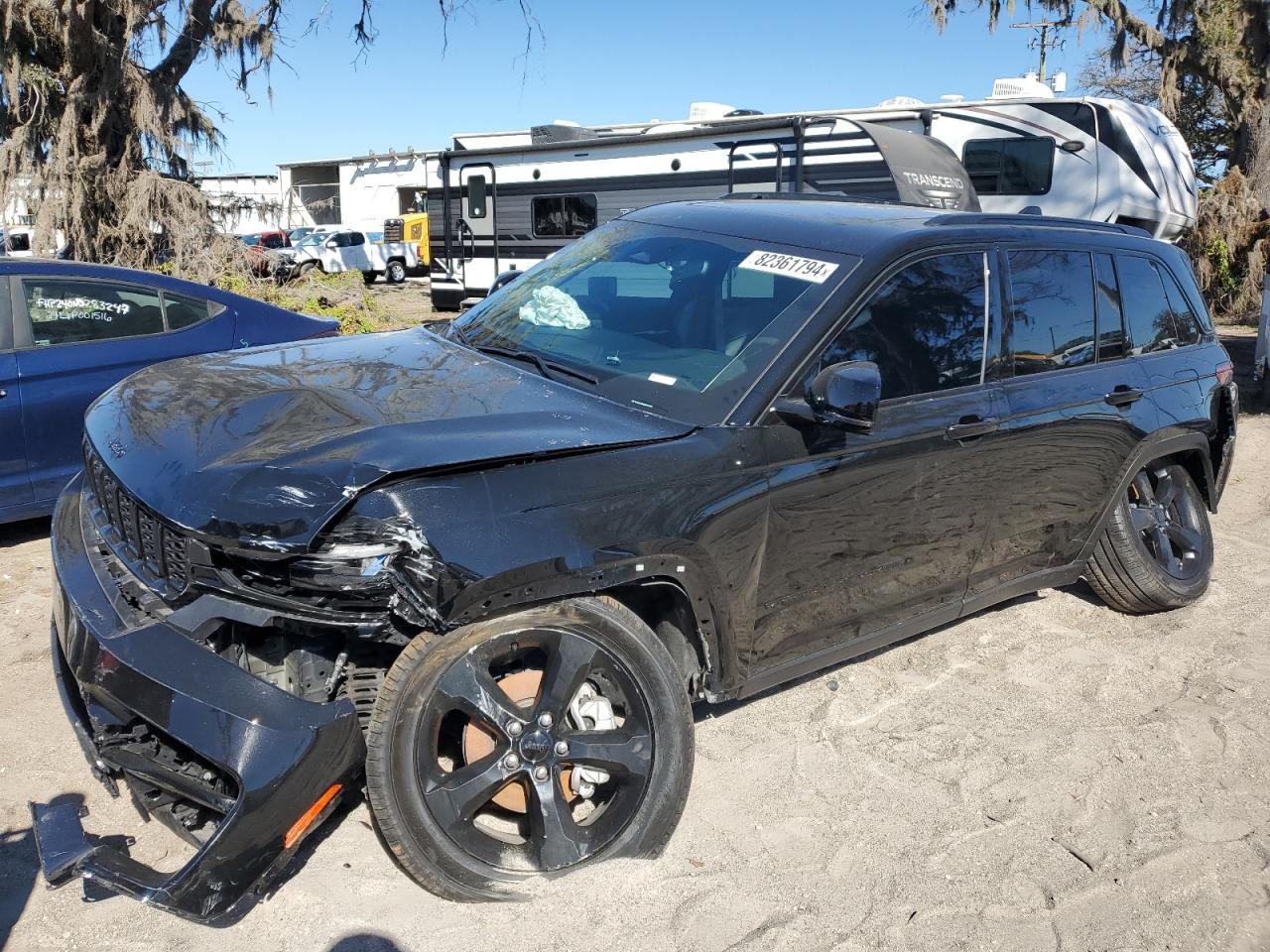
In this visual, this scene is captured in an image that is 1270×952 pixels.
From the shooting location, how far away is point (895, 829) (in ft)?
11.1

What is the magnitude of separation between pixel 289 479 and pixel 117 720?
0.79m

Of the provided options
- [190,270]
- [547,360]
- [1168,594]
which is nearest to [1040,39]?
[190,270]

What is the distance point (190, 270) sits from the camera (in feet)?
35.0

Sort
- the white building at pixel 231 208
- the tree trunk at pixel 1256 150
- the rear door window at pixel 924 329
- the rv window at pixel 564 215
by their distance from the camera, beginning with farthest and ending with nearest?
the tree trunk at pixel 1256 150 → the rv window at pixel 564 215 → the white building at pixel 231 208 → the rear door window at pixel 924 329

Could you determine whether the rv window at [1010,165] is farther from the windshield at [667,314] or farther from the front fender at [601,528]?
the front fender at [601,528]

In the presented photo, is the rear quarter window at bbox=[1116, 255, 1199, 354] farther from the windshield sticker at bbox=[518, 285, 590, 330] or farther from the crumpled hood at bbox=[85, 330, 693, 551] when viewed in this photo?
the crumpled hood at bbox=[85, 330, 693, 551]

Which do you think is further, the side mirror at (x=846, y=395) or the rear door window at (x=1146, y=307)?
the rear door window at (x=1146, y=307)

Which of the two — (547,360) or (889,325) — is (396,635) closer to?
(547,360)

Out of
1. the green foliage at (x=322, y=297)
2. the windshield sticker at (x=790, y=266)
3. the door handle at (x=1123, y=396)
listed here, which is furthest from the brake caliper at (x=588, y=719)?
the green foliage at (x=322, y=297)

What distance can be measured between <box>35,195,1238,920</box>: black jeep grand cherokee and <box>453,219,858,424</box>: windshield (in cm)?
1

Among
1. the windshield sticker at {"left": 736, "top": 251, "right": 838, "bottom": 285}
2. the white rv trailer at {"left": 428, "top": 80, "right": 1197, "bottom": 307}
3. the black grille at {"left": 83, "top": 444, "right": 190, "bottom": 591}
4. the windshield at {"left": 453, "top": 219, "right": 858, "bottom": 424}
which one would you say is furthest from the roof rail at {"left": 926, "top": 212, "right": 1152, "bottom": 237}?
the white rv trailer at {"left": 428, "top": 80, "right": 1197, "bottom": 307}

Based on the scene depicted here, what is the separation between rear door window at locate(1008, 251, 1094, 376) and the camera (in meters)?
4.15

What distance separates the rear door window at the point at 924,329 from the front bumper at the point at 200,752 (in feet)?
6.25

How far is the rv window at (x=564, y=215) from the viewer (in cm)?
1631
